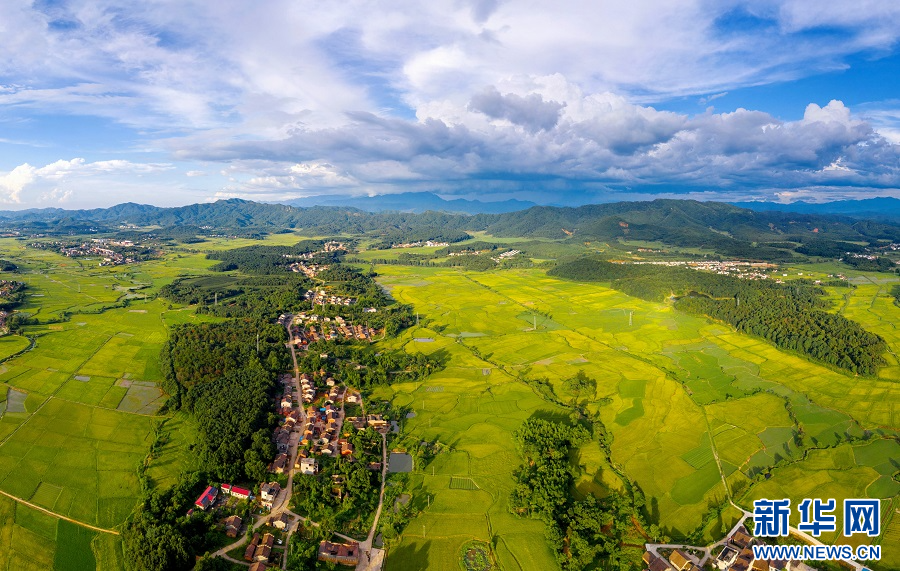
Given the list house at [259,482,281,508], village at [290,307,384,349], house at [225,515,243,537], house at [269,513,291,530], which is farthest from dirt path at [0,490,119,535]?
village at [290,307,384,349]

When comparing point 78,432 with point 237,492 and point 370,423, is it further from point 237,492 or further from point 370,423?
point 370,423

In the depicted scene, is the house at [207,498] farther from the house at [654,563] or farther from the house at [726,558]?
the house at [726,558]

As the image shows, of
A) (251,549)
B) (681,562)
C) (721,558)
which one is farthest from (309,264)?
(721,558)

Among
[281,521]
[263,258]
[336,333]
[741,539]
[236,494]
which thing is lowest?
[741,539]

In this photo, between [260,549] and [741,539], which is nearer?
[260,549]

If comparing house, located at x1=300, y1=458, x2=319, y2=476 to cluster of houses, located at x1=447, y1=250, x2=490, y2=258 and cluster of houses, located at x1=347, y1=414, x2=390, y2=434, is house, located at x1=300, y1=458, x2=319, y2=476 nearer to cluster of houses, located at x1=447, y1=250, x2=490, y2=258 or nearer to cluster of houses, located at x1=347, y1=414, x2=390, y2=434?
cluster of houses, located at x1=347, y1=414, x2=390, y2=434

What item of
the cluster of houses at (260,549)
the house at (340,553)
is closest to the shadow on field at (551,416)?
the house at (340,553)
